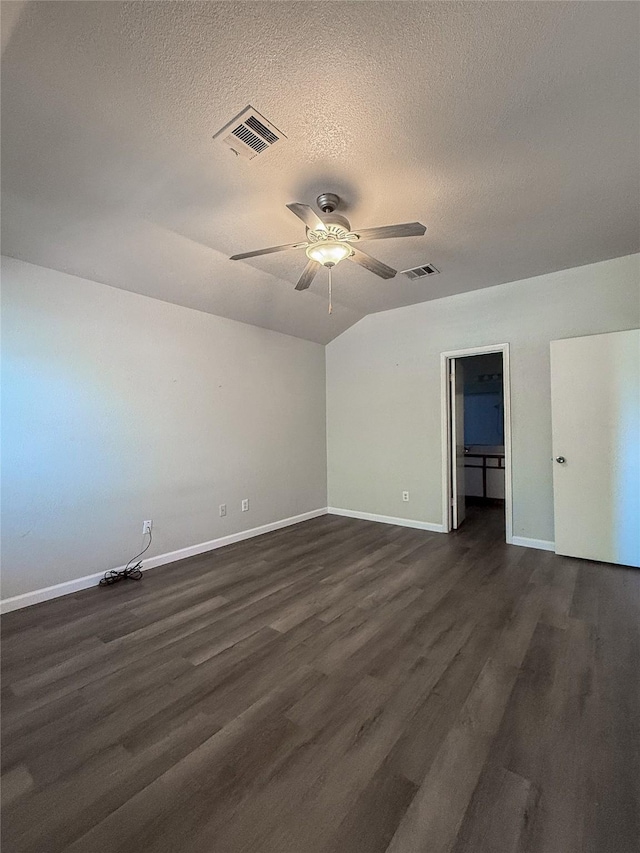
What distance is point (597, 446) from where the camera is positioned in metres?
3.47

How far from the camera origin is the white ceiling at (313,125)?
1.41 metres

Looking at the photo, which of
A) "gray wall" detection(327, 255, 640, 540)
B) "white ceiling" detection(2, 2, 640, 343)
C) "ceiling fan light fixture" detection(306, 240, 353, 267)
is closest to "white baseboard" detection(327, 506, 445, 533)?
"gray wall" detection(327, 255, 640, 540)

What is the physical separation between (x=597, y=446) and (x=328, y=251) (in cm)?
315

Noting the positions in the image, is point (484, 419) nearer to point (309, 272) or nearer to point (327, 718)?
point (309, 272)

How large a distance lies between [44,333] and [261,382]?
7.52 ft

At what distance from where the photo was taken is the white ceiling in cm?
141

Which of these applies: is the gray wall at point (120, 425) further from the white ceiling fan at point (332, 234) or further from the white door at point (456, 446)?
the white door at point (456, 446)

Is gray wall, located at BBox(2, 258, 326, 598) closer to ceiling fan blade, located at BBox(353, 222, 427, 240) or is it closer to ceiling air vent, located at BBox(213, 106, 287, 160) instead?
ceiling air vent, located at BBox(213, 106, 287, 160)

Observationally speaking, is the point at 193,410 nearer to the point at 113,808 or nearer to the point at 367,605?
the point at 367,605

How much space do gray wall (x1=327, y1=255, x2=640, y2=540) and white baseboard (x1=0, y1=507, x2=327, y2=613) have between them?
3.38ft

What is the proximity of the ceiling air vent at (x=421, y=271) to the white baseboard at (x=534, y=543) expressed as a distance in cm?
301

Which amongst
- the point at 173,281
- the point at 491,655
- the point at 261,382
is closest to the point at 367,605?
the point at 491,655

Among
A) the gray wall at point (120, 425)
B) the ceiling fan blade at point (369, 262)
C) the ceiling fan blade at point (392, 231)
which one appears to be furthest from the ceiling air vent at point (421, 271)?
the gray wall at point (120, 425)

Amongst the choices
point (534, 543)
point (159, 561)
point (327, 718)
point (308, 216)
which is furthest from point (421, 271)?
point (159, 561)
